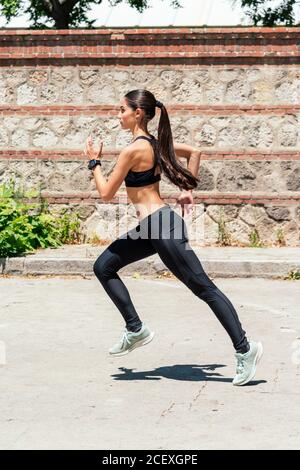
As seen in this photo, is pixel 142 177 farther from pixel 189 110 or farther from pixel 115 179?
pixel 189 110

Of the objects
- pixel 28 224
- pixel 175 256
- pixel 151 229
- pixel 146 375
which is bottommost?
pixel 28 224

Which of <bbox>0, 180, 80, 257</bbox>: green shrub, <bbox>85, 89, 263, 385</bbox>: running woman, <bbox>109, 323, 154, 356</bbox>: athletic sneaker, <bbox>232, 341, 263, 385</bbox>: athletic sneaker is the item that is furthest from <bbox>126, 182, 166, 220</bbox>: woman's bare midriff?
<bbox>0, 180, 80, 257</bbox>: green shrub

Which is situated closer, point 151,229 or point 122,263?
point 151,229

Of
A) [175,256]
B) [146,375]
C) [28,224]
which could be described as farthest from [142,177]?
[28,224]

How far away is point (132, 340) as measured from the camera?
772 cm

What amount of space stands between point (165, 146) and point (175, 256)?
0.78 m

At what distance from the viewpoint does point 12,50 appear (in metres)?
15.2

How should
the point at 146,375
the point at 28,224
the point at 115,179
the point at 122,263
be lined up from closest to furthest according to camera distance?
the point at 115,179 → the point at 122,263 → the point at 146,375 → the point at 28,224

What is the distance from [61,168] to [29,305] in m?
4.60

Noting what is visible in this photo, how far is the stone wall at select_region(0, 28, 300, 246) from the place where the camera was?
14844mm

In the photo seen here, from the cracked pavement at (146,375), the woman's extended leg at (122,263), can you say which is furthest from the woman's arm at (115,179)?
the cracked pavement at (146,375)

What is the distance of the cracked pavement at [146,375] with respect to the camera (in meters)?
6.12

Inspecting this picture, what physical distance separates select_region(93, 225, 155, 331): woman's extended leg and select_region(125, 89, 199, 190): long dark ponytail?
50cm

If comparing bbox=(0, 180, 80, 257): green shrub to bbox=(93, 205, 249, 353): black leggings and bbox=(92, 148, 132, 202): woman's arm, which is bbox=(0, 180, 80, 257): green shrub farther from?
Result: bbox=(92, 148, 132, 202): woman's arm
